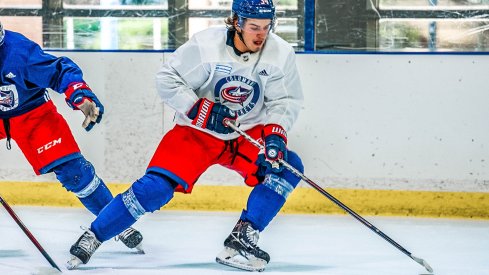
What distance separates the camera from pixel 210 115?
12.4 ft

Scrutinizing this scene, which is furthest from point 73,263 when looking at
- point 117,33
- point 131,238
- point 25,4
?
point 25,4

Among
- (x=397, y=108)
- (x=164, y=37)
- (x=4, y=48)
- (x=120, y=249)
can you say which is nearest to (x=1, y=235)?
(x=120, y=249)

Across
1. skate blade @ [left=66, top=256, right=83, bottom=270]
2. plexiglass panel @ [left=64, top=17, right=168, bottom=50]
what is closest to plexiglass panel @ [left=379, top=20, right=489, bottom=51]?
plexiglass panel @ [left=64, top=17, right=168, bottom=50]

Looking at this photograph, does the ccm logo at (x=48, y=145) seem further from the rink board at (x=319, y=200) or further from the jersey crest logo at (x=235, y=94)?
the rink board at (x=319, y=200)

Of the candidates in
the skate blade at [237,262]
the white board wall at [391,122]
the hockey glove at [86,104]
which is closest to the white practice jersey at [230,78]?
the hockey glove at [86,104]

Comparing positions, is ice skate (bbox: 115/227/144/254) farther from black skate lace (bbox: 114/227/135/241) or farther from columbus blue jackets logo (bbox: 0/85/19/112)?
columbus blue jackets logo (bbox: 0/85/19/112)

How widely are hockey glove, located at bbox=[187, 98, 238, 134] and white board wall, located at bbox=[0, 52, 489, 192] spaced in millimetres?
1950

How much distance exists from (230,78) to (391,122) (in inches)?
76.6

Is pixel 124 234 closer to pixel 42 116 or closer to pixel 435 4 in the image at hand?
pixel 42 116

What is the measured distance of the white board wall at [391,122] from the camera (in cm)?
568

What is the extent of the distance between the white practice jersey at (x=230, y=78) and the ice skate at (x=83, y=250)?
54 centimetres

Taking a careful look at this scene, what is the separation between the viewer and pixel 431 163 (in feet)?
18.7

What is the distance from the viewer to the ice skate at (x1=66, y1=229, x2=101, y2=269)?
12.6 feet

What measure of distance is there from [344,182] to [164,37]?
48.9 inches
